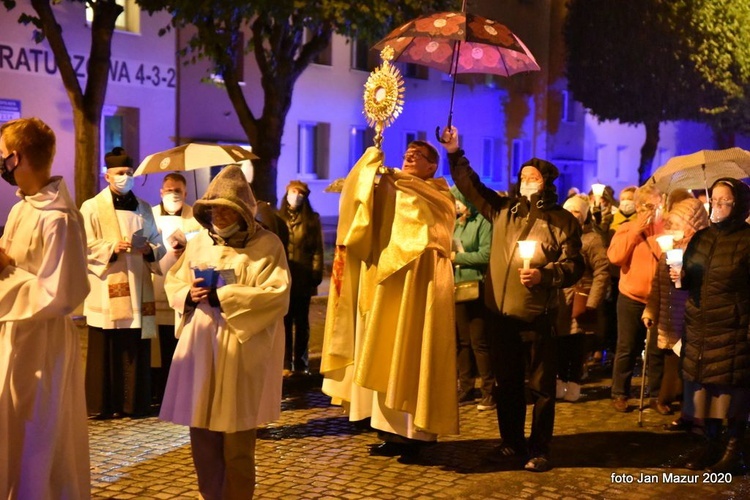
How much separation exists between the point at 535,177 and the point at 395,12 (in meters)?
12.3

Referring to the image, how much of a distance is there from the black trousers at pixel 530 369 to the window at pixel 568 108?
3561cm

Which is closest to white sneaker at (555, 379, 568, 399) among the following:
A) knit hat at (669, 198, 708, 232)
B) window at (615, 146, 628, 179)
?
knit hat at (669, 198, 708, 232)

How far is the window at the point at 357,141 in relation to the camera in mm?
32219

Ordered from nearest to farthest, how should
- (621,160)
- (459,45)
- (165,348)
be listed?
(459,45) → (165,348) → (621,160)

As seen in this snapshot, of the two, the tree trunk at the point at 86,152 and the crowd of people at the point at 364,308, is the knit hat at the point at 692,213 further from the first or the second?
the tree trunk at the point at 86,152

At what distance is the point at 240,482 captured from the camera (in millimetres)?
6035

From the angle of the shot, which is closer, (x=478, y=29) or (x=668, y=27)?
(x=478, y=29)

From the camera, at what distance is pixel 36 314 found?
5.29m

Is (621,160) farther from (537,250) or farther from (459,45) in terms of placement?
(537,250)

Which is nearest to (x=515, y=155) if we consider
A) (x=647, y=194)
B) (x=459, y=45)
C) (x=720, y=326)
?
(x=647, y=194)

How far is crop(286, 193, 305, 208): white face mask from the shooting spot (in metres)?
11.5

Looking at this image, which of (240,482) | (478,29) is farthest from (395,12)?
(240,482)

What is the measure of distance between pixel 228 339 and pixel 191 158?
3.82 m

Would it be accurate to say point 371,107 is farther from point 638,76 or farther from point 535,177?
point 638,76
